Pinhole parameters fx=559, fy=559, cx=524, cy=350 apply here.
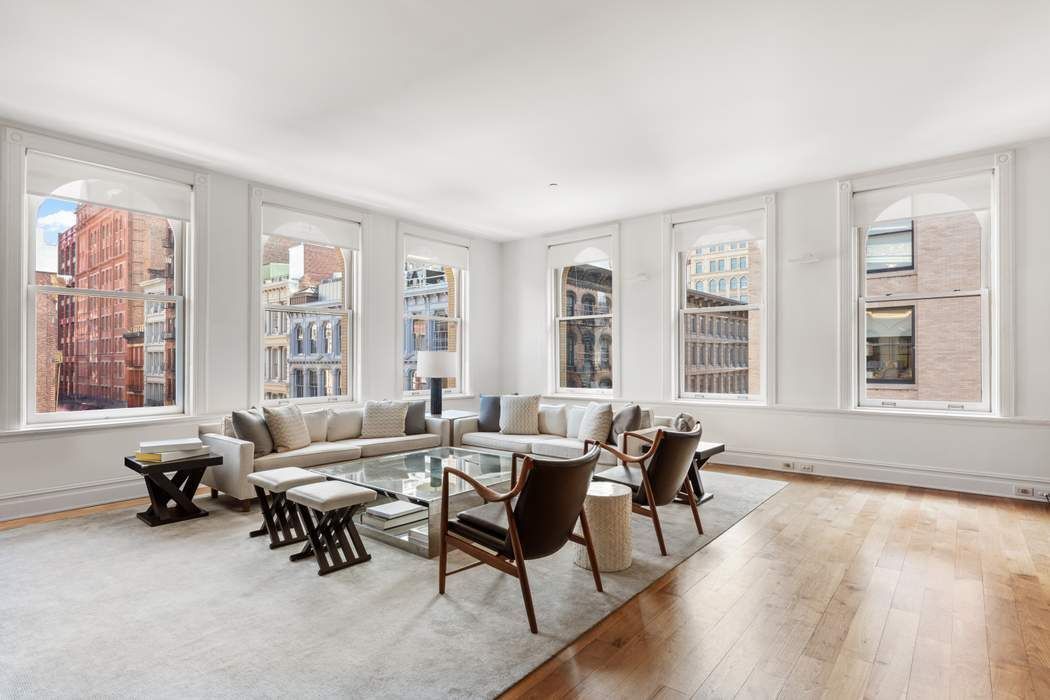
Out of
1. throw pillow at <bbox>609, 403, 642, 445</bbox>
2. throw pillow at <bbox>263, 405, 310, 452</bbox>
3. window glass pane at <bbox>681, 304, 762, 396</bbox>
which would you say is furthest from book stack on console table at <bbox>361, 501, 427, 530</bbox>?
window glass pane at <bbox>681, 304, 762, 396</bbox>

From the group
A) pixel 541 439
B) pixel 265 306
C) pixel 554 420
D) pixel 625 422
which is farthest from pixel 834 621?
pixel 265 306

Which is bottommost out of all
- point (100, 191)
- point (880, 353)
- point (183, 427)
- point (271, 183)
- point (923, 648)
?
point (923, 648)

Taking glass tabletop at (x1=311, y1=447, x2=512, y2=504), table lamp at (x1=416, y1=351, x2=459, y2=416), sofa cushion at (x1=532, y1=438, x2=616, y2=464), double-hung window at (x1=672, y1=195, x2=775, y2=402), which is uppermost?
double-hung window at (x1=672, y1=195, x2=775, y2=402)

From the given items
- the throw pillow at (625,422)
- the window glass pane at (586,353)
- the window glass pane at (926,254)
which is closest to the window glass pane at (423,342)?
the window glass pane at (586,353)

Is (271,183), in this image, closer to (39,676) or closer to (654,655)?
(39,676)

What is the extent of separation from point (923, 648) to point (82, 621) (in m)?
3.69

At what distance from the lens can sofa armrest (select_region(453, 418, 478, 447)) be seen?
6.11m

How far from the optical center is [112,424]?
4.68 m

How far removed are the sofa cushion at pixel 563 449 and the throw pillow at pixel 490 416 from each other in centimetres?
84

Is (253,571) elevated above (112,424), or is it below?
below

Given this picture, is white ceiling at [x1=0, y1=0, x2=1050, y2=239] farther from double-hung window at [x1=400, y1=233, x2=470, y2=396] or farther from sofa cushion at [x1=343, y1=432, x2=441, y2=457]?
sofa cushion at [x1=343, y1=432, x2=441, y2=457]

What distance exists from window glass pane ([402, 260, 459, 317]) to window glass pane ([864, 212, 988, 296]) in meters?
5.04

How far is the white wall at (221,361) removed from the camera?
4.28m

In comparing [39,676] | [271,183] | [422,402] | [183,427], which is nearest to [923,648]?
[39,676]
